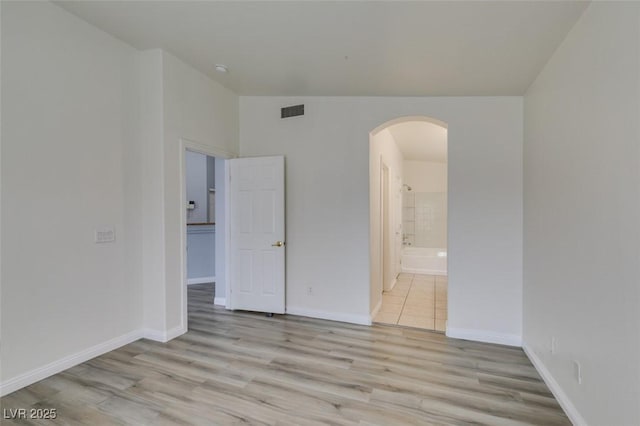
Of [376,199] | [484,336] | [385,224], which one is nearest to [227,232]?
[376,199]

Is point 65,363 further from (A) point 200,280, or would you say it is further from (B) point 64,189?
(A) point 200,280

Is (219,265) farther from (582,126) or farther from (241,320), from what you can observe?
(582,126)

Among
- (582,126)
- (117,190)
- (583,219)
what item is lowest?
(583,219)

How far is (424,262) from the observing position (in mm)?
6754

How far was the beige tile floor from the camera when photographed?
3.76m

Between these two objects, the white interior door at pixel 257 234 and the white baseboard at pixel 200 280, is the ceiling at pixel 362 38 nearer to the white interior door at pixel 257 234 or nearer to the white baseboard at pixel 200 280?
the white interior door at pixel 257 234

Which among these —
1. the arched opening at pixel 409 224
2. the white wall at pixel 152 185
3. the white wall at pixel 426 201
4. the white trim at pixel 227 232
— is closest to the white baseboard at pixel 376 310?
the arched opening at pixel 409 224

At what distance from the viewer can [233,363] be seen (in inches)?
107

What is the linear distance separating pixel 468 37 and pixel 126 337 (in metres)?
3.99

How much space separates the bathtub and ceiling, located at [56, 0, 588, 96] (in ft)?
13.9

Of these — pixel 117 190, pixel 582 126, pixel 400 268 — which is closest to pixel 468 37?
pixel 582 126

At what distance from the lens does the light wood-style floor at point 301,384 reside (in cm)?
203

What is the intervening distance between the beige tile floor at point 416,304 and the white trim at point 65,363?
2.71 metres

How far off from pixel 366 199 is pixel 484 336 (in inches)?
74.9
